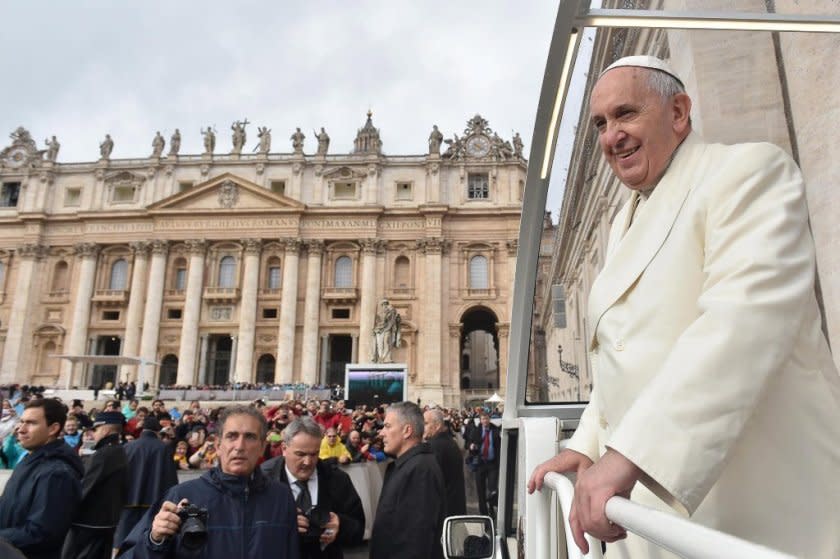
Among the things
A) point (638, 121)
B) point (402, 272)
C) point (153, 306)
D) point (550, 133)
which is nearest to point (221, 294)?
point (153, 306)

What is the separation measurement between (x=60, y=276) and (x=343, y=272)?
2063 centimetres

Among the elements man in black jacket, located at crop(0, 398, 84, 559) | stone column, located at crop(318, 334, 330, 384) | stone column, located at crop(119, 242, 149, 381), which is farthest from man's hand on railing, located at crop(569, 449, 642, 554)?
stone column, located at crop(119, 242, 149, 381)

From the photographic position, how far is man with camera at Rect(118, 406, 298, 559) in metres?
2.31

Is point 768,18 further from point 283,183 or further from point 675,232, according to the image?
point 283,183

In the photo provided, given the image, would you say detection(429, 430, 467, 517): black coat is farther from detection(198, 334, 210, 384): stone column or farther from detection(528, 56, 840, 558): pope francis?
detection(198, 334, 210, 384): stone column

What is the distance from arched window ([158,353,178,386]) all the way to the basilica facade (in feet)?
0.31

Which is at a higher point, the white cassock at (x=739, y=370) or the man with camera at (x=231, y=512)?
the white cassock at (x=739, y=370)

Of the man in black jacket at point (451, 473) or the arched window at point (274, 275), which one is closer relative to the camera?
the man in black jacket at point (451, 473)

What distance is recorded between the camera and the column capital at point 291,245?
3725cm

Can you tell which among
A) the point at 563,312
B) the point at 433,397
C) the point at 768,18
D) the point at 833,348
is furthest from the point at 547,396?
the point at 433,397

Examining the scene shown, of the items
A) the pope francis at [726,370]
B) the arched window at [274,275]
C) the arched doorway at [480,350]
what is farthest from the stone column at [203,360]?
the pope francis at [726,370]

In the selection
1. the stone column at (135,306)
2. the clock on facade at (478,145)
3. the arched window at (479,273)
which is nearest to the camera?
the stone column at (135,306)

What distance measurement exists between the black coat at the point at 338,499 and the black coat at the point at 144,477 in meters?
1.56

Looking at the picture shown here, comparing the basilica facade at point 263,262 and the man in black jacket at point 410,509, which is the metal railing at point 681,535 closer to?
the man in black jacket at point 410,509
